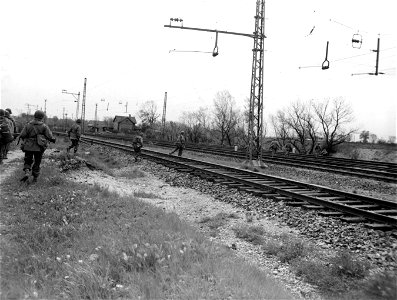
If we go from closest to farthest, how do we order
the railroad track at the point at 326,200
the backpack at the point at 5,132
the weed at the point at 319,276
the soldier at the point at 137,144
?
the weed at the point at 319,276
the railroad track at the point at 326,200
the backpack at the point at 5,132
the soldier at the point at 137,144

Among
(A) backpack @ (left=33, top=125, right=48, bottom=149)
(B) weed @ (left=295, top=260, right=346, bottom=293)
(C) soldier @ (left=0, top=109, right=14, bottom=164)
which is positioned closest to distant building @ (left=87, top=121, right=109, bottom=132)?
(C) soldier @ (left=0, top=109, right=14, bottom=164)

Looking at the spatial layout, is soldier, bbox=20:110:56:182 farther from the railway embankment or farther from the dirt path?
the dirt path

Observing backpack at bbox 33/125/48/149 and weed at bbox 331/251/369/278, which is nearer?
weed at bbox 331/251/369/278

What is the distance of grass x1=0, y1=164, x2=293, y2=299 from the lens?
3.58 meters

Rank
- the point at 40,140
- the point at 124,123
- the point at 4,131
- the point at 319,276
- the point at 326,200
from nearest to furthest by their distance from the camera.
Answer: the point at 319,276 → the point at 326,200 → the point at 40,140 → the point at 4,131 → the point at 124,123

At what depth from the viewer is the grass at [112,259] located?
3.58m

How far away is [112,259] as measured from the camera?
4242 mm

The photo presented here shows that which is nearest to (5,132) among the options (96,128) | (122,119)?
(96,128)

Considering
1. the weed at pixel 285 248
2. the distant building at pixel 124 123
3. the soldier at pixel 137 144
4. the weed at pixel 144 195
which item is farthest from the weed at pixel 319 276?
the distant building at pixel 124 123

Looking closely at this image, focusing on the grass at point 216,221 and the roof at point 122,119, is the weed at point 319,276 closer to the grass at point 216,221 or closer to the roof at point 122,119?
the grass at point 216,221

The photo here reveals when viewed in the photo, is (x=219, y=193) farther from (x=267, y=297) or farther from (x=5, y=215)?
(x=267, y=297)

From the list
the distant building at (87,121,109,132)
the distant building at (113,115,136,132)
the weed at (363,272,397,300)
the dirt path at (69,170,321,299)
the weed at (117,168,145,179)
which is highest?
the distant building at (113,115,136,132)

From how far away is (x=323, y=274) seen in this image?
459 centimetres

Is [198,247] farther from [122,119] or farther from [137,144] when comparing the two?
[122,119]
